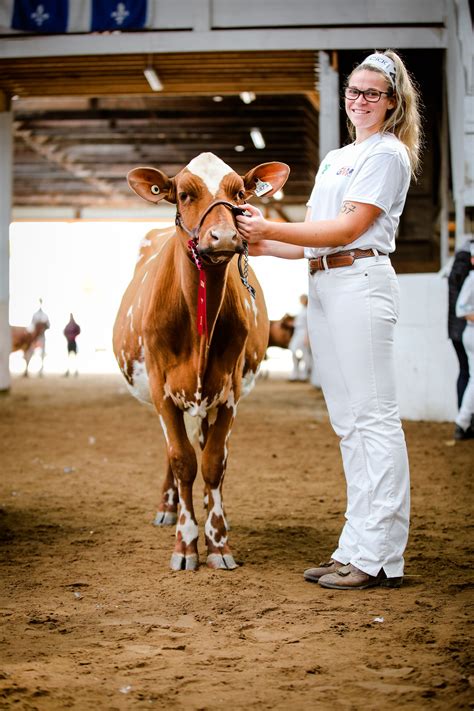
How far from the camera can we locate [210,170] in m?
4.24

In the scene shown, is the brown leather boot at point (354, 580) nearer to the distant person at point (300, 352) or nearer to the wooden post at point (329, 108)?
the wooden post at point (329, 108)

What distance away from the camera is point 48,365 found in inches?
1133

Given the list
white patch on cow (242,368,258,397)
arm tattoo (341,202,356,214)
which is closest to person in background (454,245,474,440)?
white patch on cow (242,368,258,397)

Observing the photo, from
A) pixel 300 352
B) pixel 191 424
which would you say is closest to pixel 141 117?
pixel 300 352

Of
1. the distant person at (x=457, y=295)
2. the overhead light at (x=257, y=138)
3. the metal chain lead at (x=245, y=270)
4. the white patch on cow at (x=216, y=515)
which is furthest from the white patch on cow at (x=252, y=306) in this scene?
the overhead light at (x=257, y=138)

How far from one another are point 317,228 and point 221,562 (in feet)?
5.77

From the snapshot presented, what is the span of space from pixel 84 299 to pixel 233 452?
29.8 m

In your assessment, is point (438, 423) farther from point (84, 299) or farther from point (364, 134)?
point (84, 299)

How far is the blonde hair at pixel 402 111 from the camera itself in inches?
159

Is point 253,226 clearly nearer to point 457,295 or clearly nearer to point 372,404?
point 372,404

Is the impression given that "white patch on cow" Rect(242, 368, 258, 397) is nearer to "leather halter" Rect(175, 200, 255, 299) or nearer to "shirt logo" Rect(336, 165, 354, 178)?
"leather halter" Rect(175, 200, 255, 299)

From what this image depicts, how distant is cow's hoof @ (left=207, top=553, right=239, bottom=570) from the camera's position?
4598mm

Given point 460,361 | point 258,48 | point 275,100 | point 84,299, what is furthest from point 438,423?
point 84,299

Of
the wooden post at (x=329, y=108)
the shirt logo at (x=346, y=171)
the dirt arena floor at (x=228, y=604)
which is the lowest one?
the dirt arena floor at (x=228, y=604)
